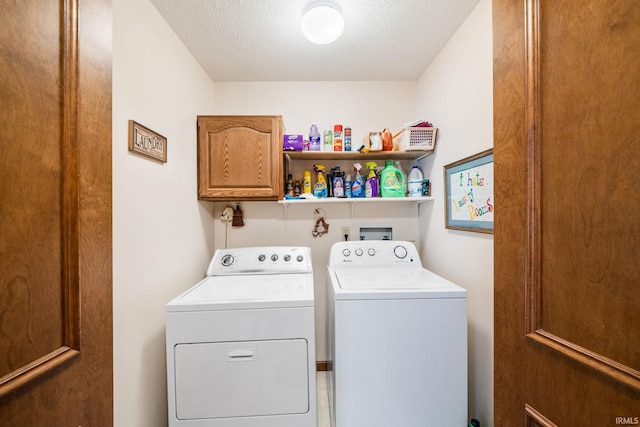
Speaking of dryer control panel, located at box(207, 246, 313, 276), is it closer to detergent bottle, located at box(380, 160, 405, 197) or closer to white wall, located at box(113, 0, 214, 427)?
white wall, located at box(113, 0, 214, 427)

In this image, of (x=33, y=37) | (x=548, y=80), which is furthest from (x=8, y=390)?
(x=548, y=80)

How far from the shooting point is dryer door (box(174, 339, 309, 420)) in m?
1.18

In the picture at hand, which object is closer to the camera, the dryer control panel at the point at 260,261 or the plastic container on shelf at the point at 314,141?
the dryer control panel at the point at 260,261

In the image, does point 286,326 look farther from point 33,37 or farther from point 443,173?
point 443,173

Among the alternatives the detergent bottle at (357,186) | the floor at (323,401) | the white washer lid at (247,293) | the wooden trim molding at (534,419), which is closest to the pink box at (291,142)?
the detergent bottle at (357,186)

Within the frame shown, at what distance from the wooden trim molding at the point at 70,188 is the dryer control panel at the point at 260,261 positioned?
1235mm

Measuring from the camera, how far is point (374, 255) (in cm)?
188

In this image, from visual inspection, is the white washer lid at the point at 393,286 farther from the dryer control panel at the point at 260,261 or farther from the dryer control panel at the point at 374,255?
the dryer control panel at the point at 260,261

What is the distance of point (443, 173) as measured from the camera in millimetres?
1734

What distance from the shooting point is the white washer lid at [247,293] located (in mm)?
1198

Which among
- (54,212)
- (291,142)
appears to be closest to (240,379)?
(54,212)

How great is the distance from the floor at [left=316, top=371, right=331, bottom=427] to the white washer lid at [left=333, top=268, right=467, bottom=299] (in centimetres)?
98

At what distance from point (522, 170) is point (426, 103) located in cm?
160

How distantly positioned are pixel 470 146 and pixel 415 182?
0.56m
